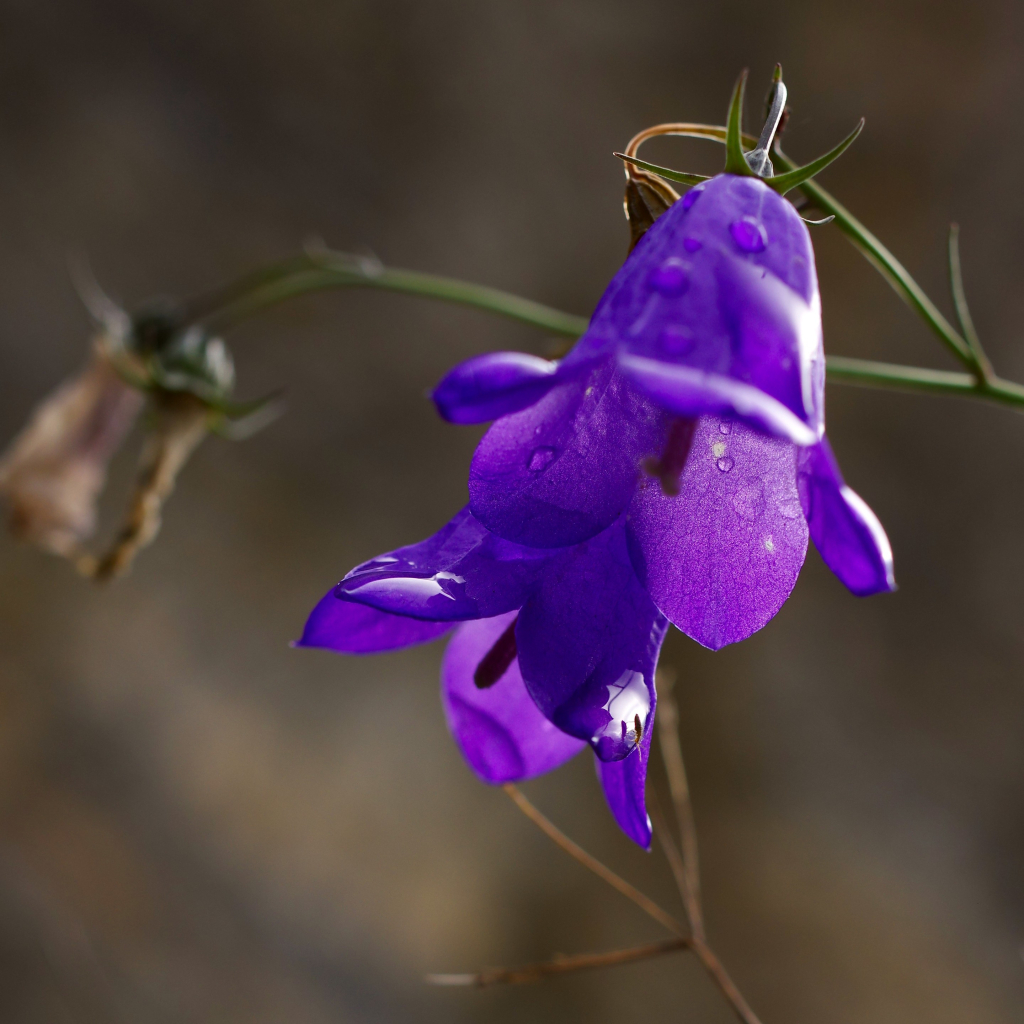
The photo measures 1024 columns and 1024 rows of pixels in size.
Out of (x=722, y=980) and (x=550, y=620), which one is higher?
(x=550, y=620)

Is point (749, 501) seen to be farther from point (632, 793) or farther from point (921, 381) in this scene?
point (921, 381)

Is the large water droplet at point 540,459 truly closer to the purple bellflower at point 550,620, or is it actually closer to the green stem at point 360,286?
the purple bellflower at point 550,620

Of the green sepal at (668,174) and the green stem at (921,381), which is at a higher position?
the green sepal at (668,174)

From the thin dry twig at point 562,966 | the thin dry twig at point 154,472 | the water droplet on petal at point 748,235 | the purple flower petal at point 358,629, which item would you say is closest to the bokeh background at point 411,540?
the thin dry twig at point 154,472

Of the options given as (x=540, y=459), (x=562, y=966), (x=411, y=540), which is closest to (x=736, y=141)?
(x=540, y=459)

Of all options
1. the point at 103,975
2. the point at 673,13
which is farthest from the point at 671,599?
the point at 673,13

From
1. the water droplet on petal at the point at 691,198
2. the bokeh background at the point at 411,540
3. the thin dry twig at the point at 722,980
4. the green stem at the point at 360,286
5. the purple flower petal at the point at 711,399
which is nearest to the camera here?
the purple flower petal at the point at 711,399
